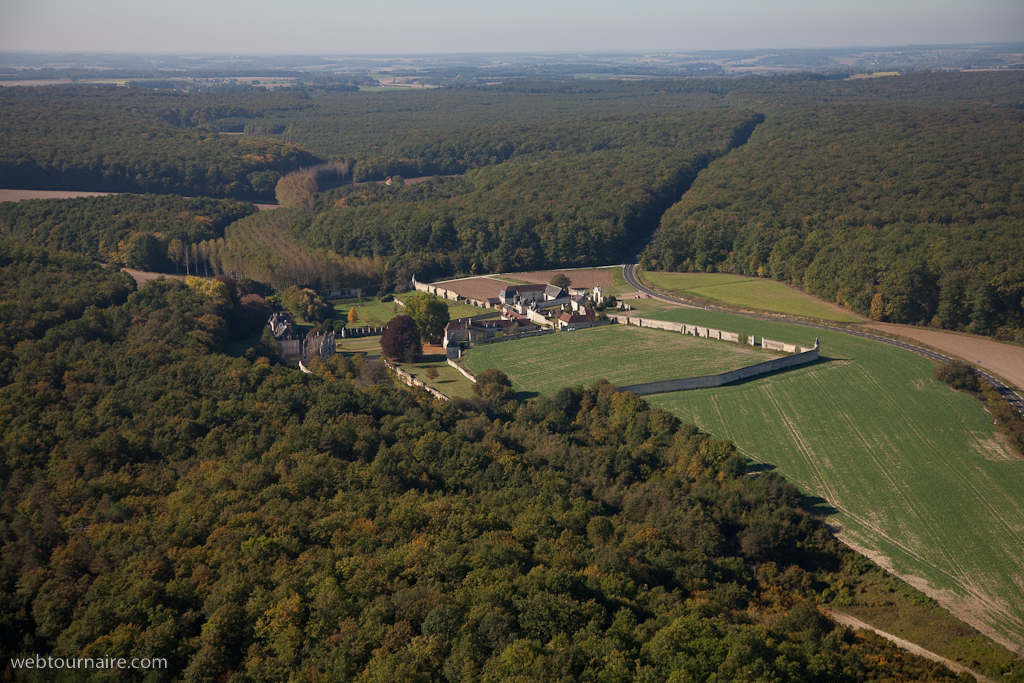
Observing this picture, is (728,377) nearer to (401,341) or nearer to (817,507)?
(817,507)

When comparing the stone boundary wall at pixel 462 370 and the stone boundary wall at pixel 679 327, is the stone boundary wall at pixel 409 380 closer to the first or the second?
the stone boundary wall at pixel 462 370

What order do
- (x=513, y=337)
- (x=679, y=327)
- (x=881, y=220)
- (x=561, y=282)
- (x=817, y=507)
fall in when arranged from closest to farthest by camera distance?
1. (x=817, y=507)
2. (x=679, y=327)
3. (x=513, y=337)
4. (x=561, y=282)
5. (x=881, y=220)

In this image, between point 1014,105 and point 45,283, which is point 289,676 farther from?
point 1014,105

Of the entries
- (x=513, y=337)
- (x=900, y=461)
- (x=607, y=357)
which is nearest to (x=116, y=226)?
(x=513, y=337)

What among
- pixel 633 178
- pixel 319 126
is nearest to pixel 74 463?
pixel 633 178

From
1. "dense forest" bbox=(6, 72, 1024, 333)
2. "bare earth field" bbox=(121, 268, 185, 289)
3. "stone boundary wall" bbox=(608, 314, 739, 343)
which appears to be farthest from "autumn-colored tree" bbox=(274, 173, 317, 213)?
"stone boundary wall" bbox=(608, 314, 739, 343)

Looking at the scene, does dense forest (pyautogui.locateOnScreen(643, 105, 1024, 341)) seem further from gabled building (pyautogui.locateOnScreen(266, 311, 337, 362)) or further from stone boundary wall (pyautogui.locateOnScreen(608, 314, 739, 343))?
gabled building (pyautogui.locateOnScreen(266, 311, 337, 362))

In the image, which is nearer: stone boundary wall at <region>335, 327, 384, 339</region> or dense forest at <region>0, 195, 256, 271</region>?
stone boundary wall at <region>335, 327, 384, 339</region>
